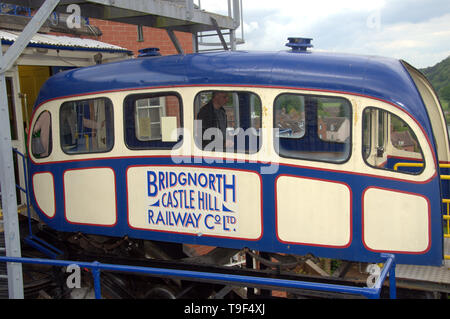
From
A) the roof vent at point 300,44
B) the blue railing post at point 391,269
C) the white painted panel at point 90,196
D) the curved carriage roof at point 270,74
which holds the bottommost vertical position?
the blue railing post at point 391,269

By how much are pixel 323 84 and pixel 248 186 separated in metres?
1.32

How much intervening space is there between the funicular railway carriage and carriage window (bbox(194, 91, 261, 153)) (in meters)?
0.02

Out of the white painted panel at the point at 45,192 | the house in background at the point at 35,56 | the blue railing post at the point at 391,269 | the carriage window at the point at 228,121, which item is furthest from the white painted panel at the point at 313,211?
the house in background at the point at 35,56

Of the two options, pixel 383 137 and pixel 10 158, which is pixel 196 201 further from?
pixel 383 137

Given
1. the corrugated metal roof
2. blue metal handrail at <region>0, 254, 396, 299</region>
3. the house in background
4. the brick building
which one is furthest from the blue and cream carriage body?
the brick building

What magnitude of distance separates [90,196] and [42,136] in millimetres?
1170

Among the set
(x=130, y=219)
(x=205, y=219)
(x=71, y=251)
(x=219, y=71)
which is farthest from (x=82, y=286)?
(x=219, y=71)

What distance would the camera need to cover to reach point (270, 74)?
4.95 meters

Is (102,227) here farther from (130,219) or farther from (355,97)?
(355,97)

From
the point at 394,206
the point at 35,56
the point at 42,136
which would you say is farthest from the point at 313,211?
the point at 35,56

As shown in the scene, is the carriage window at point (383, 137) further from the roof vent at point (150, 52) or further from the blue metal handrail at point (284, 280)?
the roof vent at point (150, 52)

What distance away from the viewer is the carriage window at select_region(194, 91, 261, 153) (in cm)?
508

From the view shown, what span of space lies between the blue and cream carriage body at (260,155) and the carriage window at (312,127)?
12mm

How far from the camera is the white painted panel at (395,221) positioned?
14.8 feet
